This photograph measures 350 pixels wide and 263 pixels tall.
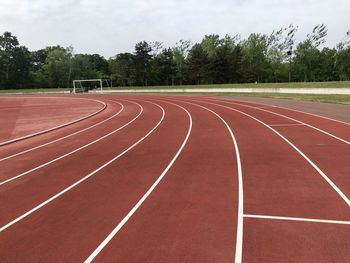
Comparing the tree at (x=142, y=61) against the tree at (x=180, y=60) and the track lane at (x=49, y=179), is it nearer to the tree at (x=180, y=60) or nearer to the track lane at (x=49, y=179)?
the tree at (x=180, y=60)

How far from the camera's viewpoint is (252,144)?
43.7 ft

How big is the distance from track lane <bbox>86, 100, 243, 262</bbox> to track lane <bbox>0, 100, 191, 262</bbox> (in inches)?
16.8

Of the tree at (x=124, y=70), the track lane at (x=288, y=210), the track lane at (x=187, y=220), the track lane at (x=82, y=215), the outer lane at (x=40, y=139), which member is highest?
the tree at (x=124, y=70)

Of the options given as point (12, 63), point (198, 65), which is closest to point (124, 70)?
point (198, 65)

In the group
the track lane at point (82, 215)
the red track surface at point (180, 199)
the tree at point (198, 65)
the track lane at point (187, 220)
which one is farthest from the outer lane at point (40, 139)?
the tree at point (198, 65)

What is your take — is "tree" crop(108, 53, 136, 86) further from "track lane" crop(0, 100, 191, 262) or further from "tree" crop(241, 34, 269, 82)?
"track lane" crop(0, 100, 191, 262)

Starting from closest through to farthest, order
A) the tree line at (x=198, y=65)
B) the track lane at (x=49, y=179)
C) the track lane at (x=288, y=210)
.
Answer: the track lane at (x=288, y=210) → the track lane at (x=49, y=179) → the tree line at (x=198, y=65)

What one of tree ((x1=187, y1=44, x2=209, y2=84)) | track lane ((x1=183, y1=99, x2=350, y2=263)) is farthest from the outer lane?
tree ((x1=187, y1=44, x2=209, y2=84))

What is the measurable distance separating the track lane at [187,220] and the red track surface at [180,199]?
0.06ft

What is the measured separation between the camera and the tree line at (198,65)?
275 feet

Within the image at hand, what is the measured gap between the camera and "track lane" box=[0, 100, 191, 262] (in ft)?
18.0

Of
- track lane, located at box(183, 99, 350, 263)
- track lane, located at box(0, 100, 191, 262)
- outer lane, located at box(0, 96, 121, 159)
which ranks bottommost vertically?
outer lane, located at box(0, 96, 121, 159)

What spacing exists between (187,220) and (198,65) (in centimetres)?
8083

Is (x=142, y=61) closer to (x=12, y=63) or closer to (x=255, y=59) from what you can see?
(x=255, y=59)
